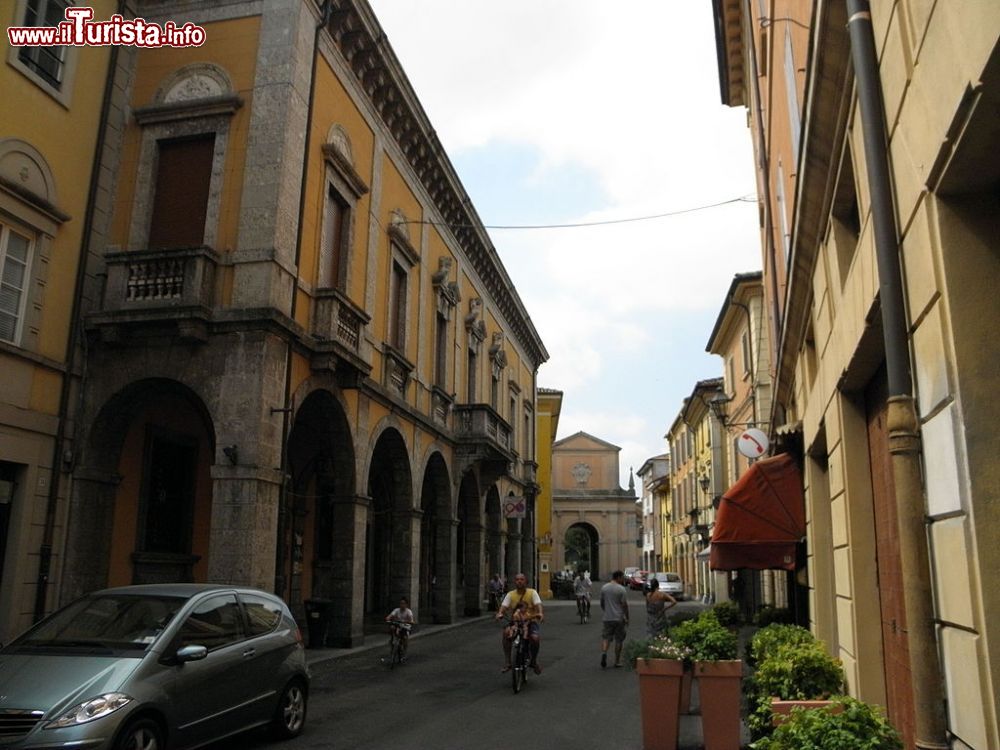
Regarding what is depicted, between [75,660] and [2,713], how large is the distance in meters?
0.70

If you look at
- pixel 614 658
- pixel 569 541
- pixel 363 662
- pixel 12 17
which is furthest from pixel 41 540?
pixel 569 541

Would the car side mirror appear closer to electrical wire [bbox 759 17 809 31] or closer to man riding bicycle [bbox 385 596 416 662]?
man riding bicycle [bbox 385 596 416 662]

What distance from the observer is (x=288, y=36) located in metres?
14.5

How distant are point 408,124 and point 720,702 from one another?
16.0 m

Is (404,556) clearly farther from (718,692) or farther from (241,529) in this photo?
(718,692)

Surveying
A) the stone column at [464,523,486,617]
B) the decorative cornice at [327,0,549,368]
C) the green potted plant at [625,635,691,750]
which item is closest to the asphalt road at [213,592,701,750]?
the green potted plant at [625,635,691,750]

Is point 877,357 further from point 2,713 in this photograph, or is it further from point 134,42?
point 134,42

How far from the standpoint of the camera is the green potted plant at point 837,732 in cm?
445

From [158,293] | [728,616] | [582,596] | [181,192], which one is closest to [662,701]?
[728,616]

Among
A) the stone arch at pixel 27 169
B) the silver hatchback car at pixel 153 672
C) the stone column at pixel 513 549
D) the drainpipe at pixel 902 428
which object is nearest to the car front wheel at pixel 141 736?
the silver hatchback car at pixel 153 672

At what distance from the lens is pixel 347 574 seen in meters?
16.2

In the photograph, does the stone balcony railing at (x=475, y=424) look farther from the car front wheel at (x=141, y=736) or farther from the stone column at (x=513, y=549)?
the car front wheel at (x=141, y=736)

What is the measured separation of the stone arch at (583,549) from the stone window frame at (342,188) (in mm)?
57609

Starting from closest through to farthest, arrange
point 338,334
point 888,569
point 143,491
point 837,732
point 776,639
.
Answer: point 837,732, point 888,569, point 776,639, point 143,491, point 338,334
